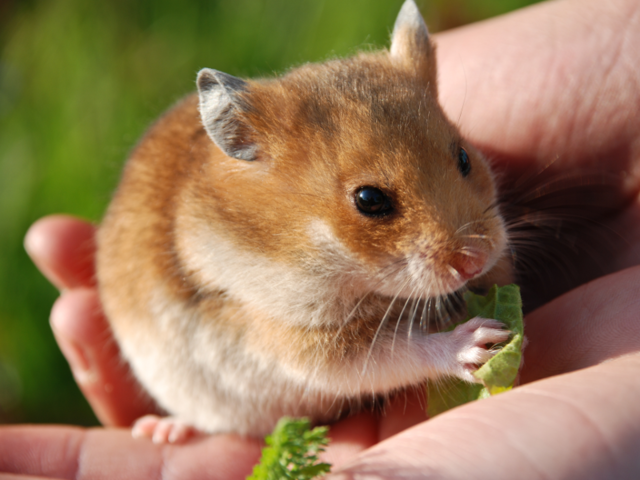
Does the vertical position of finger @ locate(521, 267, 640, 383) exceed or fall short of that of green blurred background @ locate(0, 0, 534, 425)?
it falls short

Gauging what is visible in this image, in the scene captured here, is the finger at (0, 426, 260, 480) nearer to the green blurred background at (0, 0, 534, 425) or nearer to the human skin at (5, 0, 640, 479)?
the human skin at (5, 0, 640, 479)

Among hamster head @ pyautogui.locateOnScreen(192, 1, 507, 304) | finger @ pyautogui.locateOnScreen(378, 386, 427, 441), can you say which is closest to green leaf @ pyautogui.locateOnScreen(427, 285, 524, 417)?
hamster head @ pyautogui.locateOnScreen(192, 1, 507, 304)

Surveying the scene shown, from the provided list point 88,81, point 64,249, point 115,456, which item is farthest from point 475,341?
point 88,81

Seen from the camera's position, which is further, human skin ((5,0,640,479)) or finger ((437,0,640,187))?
finger ((437,0,640,187))

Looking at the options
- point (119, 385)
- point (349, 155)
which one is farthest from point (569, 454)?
point (119, 385)

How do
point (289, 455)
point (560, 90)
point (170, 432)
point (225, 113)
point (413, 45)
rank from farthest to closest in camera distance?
point (170, 432) < point (560, 90) < point (413, 45) < point (225, 113) < point (289, 455)

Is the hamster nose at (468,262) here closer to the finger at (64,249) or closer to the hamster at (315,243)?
the hamster at (315,243)

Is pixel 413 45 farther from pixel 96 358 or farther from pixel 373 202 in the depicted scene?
pixel 96 358
